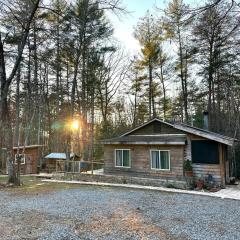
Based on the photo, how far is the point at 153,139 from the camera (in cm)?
1471

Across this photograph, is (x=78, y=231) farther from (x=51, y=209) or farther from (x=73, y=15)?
(x=73, y=15)

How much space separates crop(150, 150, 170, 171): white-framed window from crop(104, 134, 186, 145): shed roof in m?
0.56

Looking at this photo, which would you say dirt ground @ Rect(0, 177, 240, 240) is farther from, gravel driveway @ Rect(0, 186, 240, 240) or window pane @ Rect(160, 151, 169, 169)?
window pane @ Rect(160, 151, 169, 169)

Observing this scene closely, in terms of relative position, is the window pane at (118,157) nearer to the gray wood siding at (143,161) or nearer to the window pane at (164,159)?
the gray wood siding at (143,161)

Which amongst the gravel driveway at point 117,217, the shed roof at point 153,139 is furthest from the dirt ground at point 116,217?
the shed roof at point 153,139

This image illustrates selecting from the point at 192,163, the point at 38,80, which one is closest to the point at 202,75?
the point at 192,163

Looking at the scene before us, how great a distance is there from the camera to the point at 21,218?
724 centimetres

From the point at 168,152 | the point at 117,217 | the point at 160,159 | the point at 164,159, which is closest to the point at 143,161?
the point at 160,159

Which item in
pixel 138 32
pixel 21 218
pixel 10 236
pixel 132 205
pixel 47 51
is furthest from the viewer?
pixel 138 32

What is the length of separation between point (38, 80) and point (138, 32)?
29.2 ft

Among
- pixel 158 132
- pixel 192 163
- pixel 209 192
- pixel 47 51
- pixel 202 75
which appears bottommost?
pixel 209 192

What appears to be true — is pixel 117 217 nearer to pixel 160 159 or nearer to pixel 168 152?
pixel 168 152

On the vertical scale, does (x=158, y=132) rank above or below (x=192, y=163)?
above

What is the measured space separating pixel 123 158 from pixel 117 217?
346 inches
